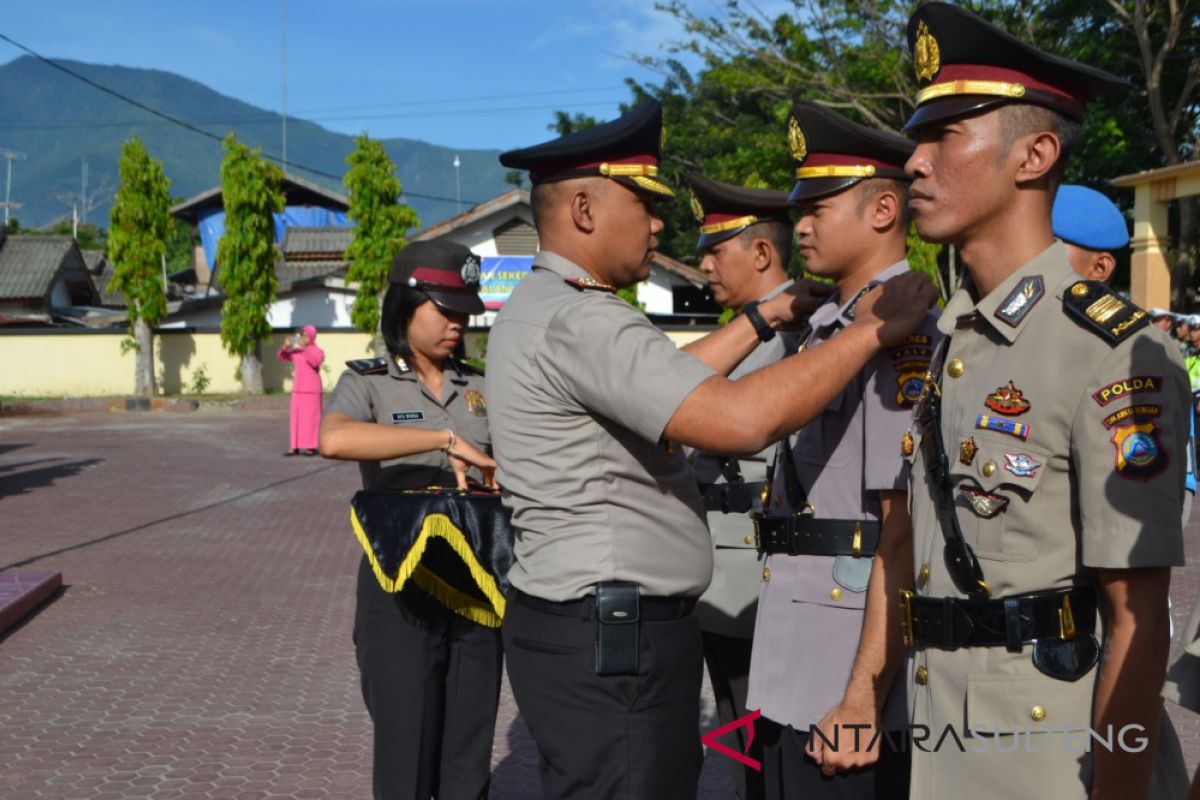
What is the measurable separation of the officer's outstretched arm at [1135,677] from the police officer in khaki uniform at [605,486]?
65cm

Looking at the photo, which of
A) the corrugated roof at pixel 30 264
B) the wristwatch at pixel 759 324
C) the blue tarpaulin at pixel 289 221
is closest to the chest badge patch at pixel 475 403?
the wristwatch at pixel 759 324

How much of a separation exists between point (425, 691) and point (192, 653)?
3650mm

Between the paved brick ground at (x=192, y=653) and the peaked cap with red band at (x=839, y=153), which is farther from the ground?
the peaked cap with red band at (x=839, y=153)

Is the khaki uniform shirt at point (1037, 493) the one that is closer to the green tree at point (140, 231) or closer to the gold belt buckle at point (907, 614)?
the gold belt buckle at point (907, 614)

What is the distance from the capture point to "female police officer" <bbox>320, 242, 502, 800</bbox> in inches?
150

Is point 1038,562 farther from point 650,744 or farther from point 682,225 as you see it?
point 682,225

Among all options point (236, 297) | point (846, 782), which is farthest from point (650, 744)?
point (236, 297)

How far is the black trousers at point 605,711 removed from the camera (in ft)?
8.26

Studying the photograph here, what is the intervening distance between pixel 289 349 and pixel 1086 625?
17117 millimetres

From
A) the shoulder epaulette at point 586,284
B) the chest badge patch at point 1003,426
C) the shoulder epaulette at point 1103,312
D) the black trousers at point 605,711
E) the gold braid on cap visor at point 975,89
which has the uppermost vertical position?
the gold braid on cap visor at point 975,89

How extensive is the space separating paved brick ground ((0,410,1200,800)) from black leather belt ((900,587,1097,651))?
2861 millimetres

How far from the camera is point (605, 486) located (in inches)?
101

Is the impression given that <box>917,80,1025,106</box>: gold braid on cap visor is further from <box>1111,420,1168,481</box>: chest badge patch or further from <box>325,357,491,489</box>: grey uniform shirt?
<box>325,357,491,489</box>: grey uniform shirt

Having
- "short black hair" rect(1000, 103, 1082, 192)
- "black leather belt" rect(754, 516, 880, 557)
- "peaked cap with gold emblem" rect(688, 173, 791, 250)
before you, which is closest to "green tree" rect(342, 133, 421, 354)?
"peaked cap with gold emblem" rect(688, 173, 791, 250)
